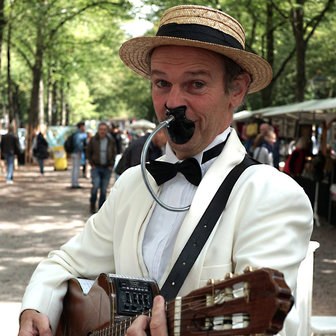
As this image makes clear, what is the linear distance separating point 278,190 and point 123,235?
659 mm

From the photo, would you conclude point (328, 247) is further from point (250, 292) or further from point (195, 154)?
point (250, 292)

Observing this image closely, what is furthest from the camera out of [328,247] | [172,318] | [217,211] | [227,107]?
[328,247]

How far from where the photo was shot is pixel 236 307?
4.68 ft

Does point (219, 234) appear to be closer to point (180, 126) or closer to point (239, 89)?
point (180, 126)

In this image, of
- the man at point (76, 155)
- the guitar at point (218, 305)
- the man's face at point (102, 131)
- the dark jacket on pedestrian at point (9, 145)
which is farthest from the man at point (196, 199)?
the dark jacket on pedestrian at point (9, 145)

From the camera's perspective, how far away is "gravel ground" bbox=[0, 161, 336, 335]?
7.16 metres

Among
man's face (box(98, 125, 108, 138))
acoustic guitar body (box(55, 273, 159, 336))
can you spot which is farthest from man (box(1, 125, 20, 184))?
acoustic guitar body (box(55, 273, 159, 336))

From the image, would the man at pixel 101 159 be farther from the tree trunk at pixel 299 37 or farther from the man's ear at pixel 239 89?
the man's ear at pixel 239 89

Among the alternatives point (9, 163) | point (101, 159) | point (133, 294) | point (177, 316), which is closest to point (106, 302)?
point (133, 294)

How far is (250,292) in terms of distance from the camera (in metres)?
1.39

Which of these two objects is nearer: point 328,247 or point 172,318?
point 172,318

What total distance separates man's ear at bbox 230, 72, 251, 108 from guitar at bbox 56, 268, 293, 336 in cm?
75

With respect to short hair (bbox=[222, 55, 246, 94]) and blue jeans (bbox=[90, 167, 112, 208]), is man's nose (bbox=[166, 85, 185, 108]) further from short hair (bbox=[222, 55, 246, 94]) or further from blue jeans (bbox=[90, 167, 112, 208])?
blue jeans (bbox=[90, 167, 112, 208])

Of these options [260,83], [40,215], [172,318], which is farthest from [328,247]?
[172,318]
